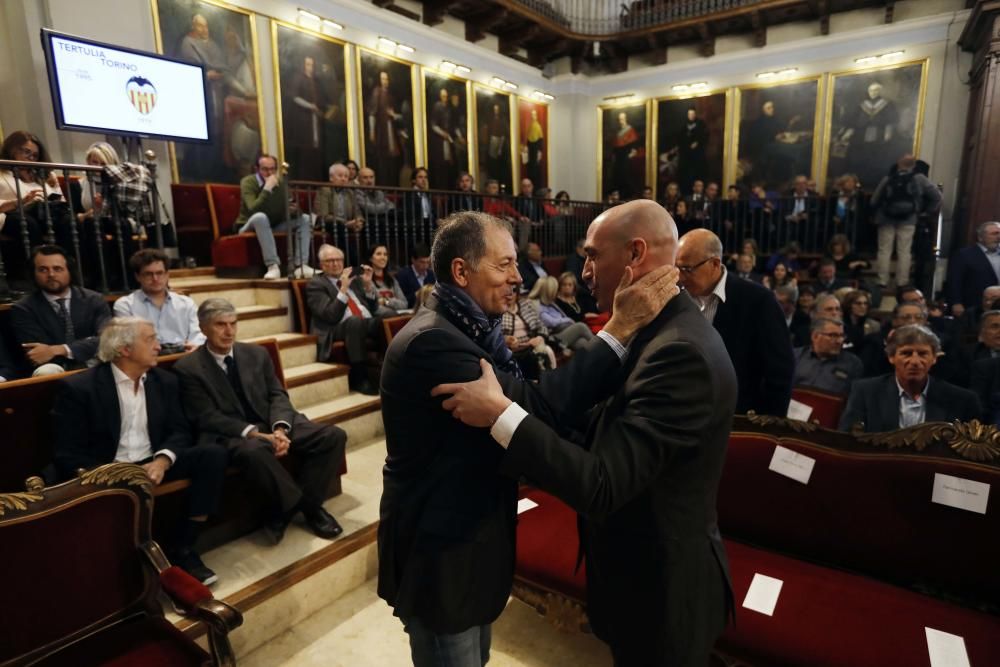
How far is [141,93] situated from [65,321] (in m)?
2.81

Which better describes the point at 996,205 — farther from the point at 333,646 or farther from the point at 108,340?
the point at 108,340

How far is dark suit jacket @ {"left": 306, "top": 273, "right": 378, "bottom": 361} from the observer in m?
4.57

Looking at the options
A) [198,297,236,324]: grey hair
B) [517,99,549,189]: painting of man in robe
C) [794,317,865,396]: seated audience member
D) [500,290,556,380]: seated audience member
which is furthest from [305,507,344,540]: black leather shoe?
[517,99,549,189]: painting of man in robe

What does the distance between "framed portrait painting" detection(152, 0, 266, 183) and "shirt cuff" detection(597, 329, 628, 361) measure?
5.92m

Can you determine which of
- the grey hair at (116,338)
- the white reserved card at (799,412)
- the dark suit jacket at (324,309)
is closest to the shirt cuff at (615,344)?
the white reserved card at (799,412)

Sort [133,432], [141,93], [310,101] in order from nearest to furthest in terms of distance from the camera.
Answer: [133,432] < [141,93] < [310,101]

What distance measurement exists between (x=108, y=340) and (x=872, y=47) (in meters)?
11.2

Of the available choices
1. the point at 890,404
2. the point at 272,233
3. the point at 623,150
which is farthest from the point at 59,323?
the point at 623,150

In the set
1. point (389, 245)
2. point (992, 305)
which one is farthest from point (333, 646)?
point (992, 305)

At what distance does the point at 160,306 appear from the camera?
12.5 ft

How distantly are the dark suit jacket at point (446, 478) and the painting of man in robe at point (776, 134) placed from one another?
400 inches

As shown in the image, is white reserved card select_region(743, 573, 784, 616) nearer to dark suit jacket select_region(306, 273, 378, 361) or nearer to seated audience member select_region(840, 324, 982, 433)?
seated audience member select_region(840, 324, 982, 433)

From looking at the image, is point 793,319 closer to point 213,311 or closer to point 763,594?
point 763,594

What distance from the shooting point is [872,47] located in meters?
9.04
